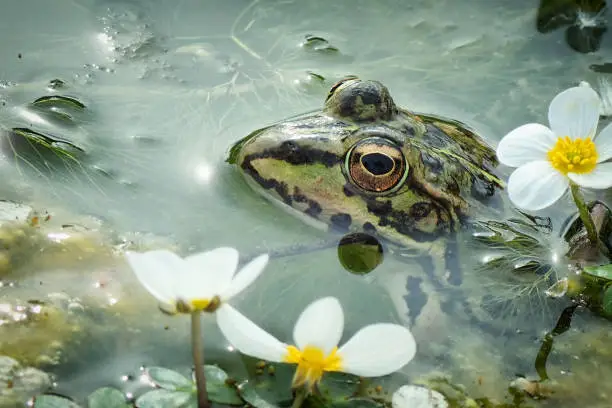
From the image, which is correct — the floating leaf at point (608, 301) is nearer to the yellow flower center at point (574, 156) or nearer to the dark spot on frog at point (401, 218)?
the yellow flower center at point (574, 156)

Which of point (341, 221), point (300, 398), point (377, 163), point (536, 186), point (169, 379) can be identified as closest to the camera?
point (300, 398)

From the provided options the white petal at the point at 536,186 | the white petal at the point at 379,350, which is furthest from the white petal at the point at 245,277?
the white petal at the point at 536,186

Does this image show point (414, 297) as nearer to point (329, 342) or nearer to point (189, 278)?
point (329, 342)

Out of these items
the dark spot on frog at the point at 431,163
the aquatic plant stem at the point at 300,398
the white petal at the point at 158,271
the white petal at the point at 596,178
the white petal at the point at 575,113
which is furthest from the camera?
the dark spot on frog at the point at 431,163

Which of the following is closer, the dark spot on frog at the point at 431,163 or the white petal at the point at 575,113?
the white petal at the point at 575,113

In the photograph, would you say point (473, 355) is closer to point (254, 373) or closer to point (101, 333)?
point (254, 373)

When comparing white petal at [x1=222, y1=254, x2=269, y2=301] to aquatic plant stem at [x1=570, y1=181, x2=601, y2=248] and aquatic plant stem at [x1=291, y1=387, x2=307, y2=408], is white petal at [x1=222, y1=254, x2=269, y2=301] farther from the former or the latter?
aquatic plant stem at [x1=570, y1=181, x2=601, y2=248]

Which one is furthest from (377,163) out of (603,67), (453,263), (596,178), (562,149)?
(603,67)
